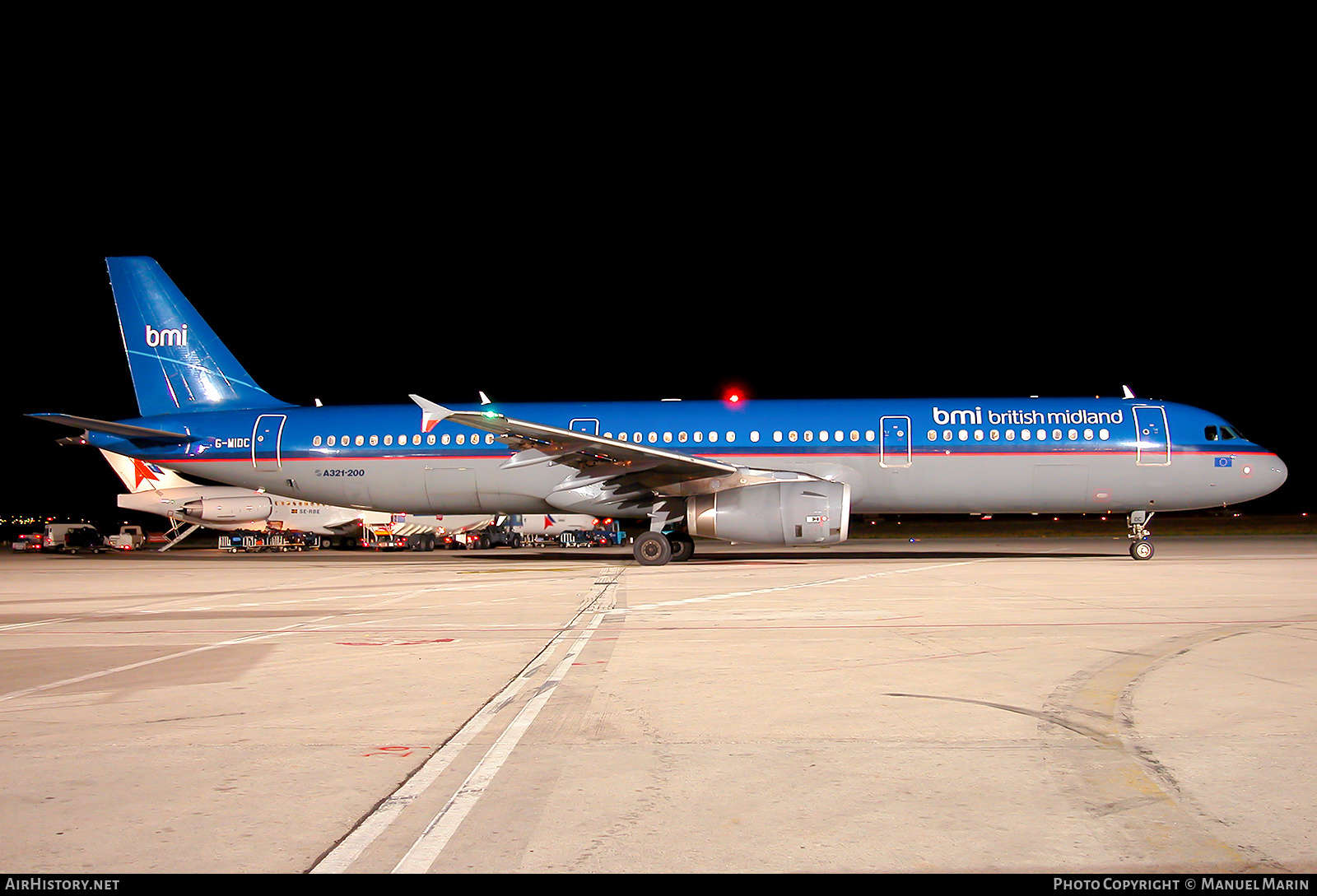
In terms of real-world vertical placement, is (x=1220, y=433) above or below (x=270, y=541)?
above

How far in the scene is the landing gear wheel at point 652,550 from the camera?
20.7 meters

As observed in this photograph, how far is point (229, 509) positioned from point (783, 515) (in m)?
27.2

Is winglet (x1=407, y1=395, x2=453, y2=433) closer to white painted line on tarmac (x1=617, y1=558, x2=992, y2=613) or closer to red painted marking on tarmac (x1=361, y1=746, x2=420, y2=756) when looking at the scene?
white painted line on tarmac (x1=617, y1=558, x2=992, y2=613)

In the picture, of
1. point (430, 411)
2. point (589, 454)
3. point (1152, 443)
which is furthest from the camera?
point (1152, 443)

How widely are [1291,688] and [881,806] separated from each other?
4.25 meters

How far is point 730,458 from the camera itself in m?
21.5

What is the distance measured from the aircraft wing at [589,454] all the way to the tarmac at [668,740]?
6.99 m

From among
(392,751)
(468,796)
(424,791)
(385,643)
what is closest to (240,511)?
(385,643)

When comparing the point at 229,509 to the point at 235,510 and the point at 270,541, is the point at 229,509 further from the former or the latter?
the point at 270,541

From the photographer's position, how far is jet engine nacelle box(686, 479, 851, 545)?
18.7 m

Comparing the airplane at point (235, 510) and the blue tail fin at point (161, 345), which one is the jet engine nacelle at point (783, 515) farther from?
the airplane at point (235, 510)

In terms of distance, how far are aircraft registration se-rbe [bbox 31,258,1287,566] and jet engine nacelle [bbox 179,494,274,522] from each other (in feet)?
47.5

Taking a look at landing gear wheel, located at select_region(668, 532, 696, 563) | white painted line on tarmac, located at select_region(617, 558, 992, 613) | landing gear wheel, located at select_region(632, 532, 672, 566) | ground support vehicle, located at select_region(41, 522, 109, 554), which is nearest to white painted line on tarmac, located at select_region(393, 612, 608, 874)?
white painted line on tarmac, located at select_region(617, 558, 992, 613)
